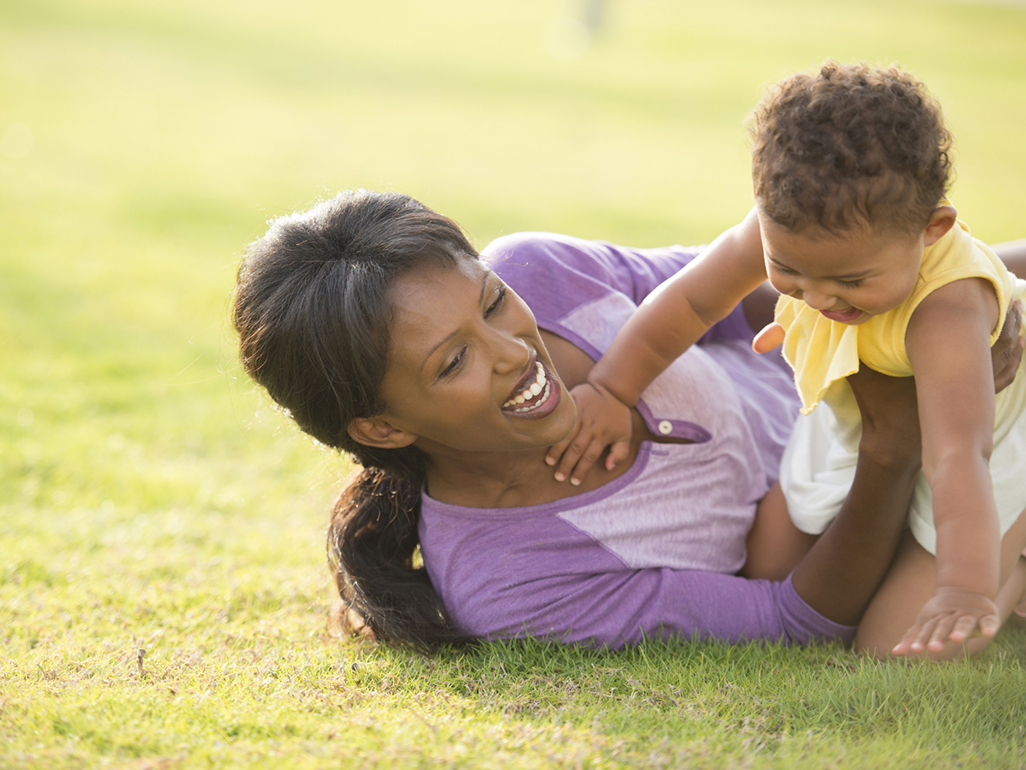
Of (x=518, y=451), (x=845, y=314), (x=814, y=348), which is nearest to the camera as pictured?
(x=845, y=314)

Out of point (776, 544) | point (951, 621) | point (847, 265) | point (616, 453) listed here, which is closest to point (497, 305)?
point (616, 453)

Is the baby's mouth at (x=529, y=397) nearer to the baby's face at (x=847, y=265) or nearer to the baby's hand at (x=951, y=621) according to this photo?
the baby's face at (x=847, y=265)

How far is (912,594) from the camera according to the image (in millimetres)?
2648

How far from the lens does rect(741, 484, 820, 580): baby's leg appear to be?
9.75 feet

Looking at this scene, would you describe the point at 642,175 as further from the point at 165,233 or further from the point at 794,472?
the point at 794,472

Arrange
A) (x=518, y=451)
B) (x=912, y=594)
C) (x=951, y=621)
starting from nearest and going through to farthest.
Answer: (x=951, y=621), (x=912, y=594), (x=518, y=451)

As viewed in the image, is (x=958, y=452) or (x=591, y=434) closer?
(x=958, y=452)

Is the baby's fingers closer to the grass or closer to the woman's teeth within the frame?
the woman's teeth

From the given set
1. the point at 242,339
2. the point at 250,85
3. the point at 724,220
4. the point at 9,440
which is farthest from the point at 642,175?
the point at 242,339

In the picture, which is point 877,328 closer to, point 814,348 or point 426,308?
point 814,348

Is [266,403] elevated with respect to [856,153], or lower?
lower

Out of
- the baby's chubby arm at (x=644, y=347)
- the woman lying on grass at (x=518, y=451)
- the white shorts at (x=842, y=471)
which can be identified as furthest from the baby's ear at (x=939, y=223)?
the white shorts at (x=842, y=471)

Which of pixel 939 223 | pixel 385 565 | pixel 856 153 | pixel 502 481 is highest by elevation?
pixel 856 153

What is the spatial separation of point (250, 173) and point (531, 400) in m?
9.54
